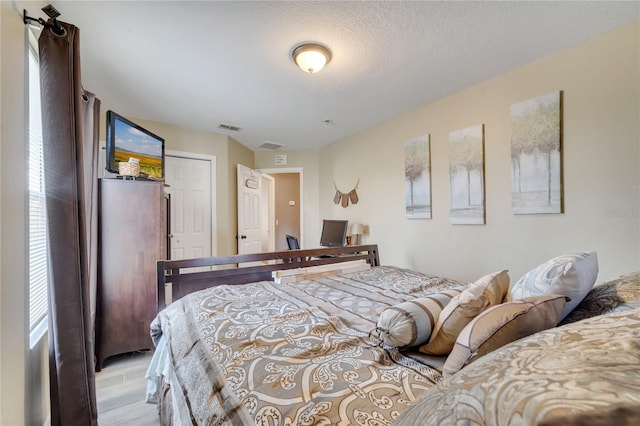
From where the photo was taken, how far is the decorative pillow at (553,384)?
0.27m

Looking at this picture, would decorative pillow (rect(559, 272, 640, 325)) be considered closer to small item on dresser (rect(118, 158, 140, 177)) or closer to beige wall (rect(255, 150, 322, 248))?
small item on dresser (rect(118, 158, 140, 177))

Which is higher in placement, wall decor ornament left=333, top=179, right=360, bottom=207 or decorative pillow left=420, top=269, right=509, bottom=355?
wall decor ornament left=333, top=179, right=360, bottom=207

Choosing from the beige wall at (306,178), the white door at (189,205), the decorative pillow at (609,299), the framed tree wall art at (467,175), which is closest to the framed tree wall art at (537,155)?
the framed tree wall art at (467,175)

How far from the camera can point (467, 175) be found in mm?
2588

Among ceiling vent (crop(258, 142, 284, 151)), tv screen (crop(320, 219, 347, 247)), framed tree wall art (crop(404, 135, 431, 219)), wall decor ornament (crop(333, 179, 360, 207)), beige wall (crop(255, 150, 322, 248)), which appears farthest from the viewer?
beige wall (crop(255, 150, 322, 248))

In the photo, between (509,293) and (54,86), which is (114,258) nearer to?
(54,86)

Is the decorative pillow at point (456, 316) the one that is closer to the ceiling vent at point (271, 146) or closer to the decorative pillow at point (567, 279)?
the decorative pillow at point (567, 279)

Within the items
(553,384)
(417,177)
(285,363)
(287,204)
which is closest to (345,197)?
(417,177)

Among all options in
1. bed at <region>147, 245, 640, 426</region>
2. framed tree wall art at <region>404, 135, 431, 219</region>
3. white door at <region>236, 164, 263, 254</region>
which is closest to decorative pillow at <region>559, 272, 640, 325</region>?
bed at <region>147, 245, 640, 426</region>

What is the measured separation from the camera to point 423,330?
3.09 ft

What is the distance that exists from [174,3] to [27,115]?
0.97m

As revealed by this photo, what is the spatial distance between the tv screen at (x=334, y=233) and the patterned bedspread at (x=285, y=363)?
2.17 metres

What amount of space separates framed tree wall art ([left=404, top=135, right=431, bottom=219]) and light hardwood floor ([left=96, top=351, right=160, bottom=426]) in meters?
2.92

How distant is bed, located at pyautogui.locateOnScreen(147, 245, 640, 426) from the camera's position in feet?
1.06
